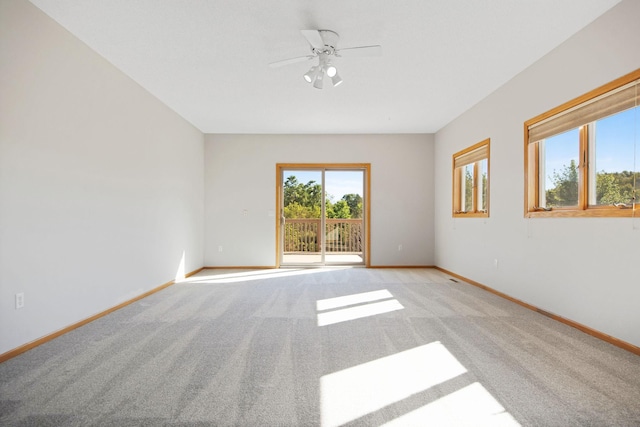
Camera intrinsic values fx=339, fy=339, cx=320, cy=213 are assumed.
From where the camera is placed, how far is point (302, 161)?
6363 mm

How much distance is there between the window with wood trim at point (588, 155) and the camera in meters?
2.47

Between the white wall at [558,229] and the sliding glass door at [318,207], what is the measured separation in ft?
6.99

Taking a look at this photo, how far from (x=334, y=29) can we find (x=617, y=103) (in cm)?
224

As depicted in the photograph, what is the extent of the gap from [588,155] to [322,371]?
111 inches

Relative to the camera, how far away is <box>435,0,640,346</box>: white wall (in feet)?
8.00

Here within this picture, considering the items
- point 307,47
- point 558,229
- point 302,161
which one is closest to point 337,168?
point 302,161

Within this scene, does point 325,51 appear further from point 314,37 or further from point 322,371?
point 322,371

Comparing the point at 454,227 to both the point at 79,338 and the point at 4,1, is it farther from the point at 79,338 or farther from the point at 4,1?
the point at 4,1

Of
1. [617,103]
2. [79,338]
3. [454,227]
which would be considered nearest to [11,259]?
[79,338]

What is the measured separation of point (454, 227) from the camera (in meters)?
5.53

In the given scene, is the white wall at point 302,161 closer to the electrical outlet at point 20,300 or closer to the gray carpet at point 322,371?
the gray carpet at point 322,371

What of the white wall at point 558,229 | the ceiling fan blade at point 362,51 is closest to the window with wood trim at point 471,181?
the white wall at point 558,229

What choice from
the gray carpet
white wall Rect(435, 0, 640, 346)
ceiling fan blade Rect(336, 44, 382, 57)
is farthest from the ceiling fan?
the gray carpet

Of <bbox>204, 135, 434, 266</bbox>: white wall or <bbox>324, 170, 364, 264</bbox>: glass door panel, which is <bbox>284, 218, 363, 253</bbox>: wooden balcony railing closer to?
<bbox>324, 170, 364, 264</bbox>: glass door panel
